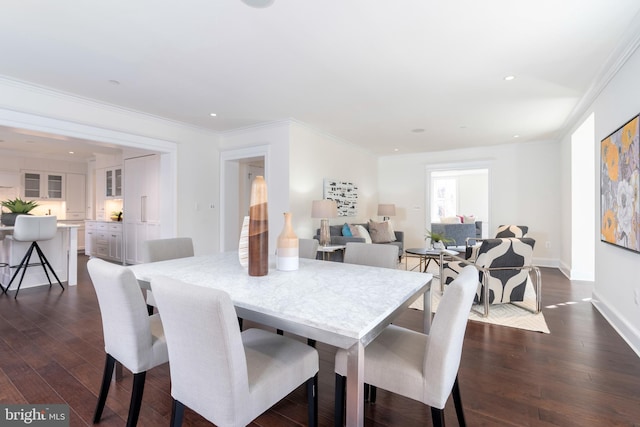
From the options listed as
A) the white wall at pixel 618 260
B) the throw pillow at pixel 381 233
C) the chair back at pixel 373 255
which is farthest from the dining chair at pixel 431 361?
the throw pillow at pixel 381 233

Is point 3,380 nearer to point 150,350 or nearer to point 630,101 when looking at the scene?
point 150,350

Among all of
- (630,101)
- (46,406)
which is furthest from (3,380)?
(630,101)

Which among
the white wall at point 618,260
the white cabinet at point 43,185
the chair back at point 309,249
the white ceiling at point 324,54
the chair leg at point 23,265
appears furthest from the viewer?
the white cabinet at point 43,185

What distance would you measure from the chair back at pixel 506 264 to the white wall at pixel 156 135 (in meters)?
4.26

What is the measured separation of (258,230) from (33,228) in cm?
392

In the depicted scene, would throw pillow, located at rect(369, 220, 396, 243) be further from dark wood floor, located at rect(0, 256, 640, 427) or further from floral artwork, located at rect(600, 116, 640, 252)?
floral artwork, located at rect(600, 116, 640, 252)

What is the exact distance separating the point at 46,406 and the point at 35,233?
123 inches

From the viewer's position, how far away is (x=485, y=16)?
221 cm

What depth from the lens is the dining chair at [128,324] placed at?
1319mm

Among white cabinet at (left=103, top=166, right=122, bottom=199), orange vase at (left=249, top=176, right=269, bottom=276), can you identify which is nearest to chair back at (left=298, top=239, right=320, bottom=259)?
orange vase at (left=249, top=176, right=269, bottom=276)

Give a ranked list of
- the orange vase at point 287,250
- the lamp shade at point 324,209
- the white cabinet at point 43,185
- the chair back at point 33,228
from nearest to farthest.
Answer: the orange vase at point 287,250
the chair back at point 33,228
the lamp shade at point 324,209
the white cabinet at point 43,185

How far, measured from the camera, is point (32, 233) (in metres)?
3.88

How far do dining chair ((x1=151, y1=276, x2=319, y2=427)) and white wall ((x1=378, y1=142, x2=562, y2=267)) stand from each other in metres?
6.50

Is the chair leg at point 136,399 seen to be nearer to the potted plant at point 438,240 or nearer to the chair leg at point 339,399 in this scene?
the chair leg at point 339,399
